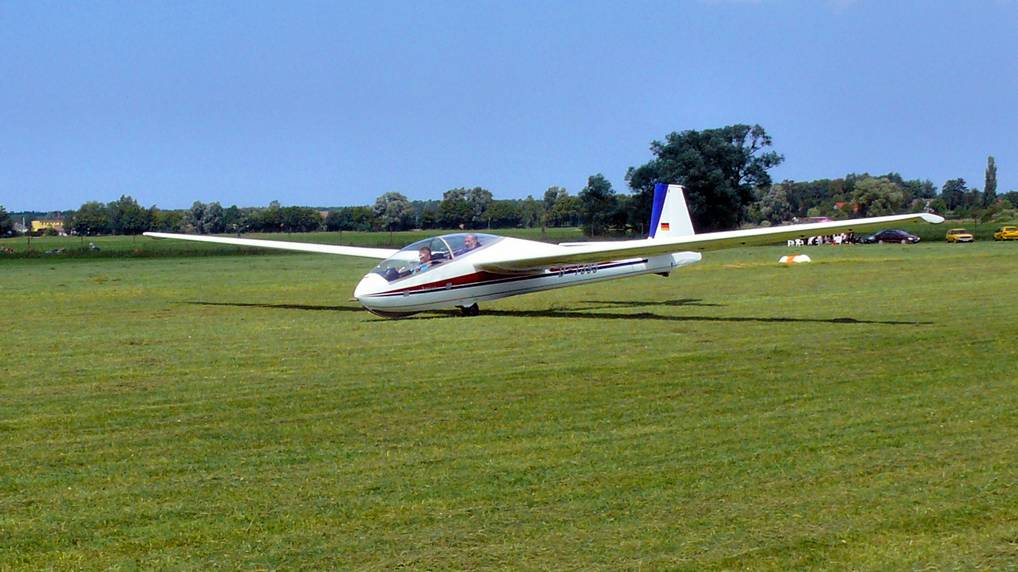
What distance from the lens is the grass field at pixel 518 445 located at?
6535 mm

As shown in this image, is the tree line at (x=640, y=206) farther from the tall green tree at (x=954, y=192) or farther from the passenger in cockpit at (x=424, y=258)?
the passenger in cockpit at (x=424, y=258)

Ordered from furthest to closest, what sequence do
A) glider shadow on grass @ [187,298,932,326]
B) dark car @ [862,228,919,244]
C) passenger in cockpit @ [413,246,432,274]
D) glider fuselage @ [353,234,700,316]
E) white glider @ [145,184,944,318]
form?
dark car @ [862,228,919,244] < passenger in cockpit @ [413,246,432,274] < glider fuselage @ [353,234,700,316] < white glider @ [145,184,944,318] < glider shadow on grass @ [187,298,932,326]

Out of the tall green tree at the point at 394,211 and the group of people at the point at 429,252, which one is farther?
the tall green tree at the point at 394,211

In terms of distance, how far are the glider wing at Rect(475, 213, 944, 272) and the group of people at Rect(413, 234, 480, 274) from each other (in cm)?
44

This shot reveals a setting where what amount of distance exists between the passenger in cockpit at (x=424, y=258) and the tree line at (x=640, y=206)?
58563mm

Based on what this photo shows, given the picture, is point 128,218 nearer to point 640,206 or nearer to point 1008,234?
point 640,206

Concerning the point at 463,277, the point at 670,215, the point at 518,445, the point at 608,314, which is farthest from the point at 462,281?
the point at 518,445

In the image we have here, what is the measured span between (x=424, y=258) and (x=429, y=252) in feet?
0.70

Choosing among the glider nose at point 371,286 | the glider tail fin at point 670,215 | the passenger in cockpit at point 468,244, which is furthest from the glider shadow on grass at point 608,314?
the glider tail fin at point 670,215

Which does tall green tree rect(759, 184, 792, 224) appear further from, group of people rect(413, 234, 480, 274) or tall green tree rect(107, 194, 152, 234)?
group of people rect(413, 234, 480, 274)

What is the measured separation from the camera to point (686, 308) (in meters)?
22.5

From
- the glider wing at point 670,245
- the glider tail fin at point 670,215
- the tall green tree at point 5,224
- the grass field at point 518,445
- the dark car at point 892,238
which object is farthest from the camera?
the tall green tree at point 5,224

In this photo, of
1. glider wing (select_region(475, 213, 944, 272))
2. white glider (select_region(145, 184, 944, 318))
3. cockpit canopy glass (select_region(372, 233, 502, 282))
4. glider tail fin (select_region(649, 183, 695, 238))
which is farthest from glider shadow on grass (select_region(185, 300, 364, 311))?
glider tail fin (select_region(649, 183, 695, 238))

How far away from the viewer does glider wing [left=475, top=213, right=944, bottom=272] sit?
62.8 ft
